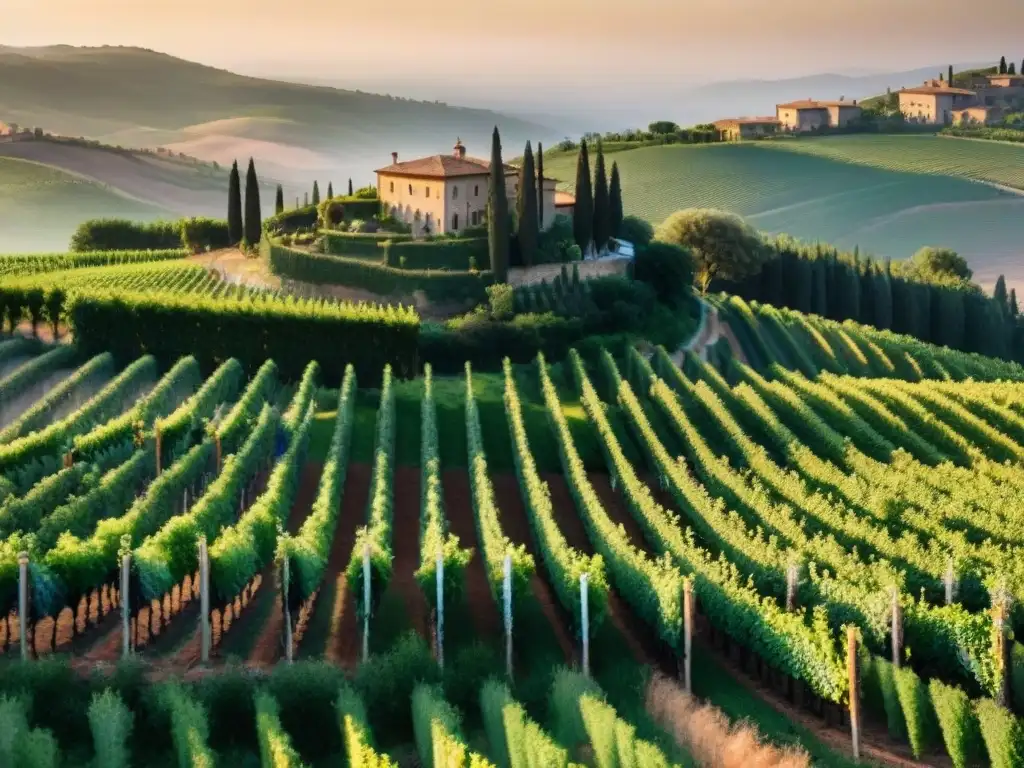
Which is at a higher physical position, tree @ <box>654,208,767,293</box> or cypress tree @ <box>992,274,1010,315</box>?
tree @ <box>654,208,767,293</box>

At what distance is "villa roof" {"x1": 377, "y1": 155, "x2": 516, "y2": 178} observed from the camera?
182 ft

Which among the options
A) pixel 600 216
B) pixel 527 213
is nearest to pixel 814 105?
pixel 600 216

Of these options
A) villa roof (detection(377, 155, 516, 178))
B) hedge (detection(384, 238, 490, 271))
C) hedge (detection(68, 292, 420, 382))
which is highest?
villa roof (detection(377, 155, 516, 178))

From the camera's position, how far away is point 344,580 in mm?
25047

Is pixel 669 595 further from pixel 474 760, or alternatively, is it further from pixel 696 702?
pixel 474 760

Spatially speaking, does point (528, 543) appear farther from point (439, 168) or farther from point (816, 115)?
point (816, 115)

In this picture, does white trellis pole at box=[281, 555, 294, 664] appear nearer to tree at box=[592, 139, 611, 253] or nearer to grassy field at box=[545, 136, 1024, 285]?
tree at box=[592, 139, 611, 253]

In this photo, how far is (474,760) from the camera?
14.3 meters

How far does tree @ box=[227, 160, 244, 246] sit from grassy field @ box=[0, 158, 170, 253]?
2105 inches

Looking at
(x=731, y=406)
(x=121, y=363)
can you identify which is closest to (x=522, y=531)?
(x=731, y=406)

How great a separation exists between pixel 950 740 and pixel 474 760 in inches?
270

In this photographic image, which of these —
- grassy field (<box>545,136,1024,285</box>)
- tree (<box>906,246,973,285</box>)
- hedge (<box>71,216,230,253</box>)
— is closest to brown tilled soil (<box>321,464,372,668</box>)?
hedge (<box>71,216,230,253</box>)

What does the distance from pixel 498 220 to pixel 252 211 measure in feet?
50.8

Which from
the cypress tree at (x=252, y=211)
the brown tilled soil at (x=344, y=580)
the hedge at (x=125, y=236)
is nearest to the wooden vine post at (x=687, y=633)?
the brown tilled soil at (x=344, y=580)
